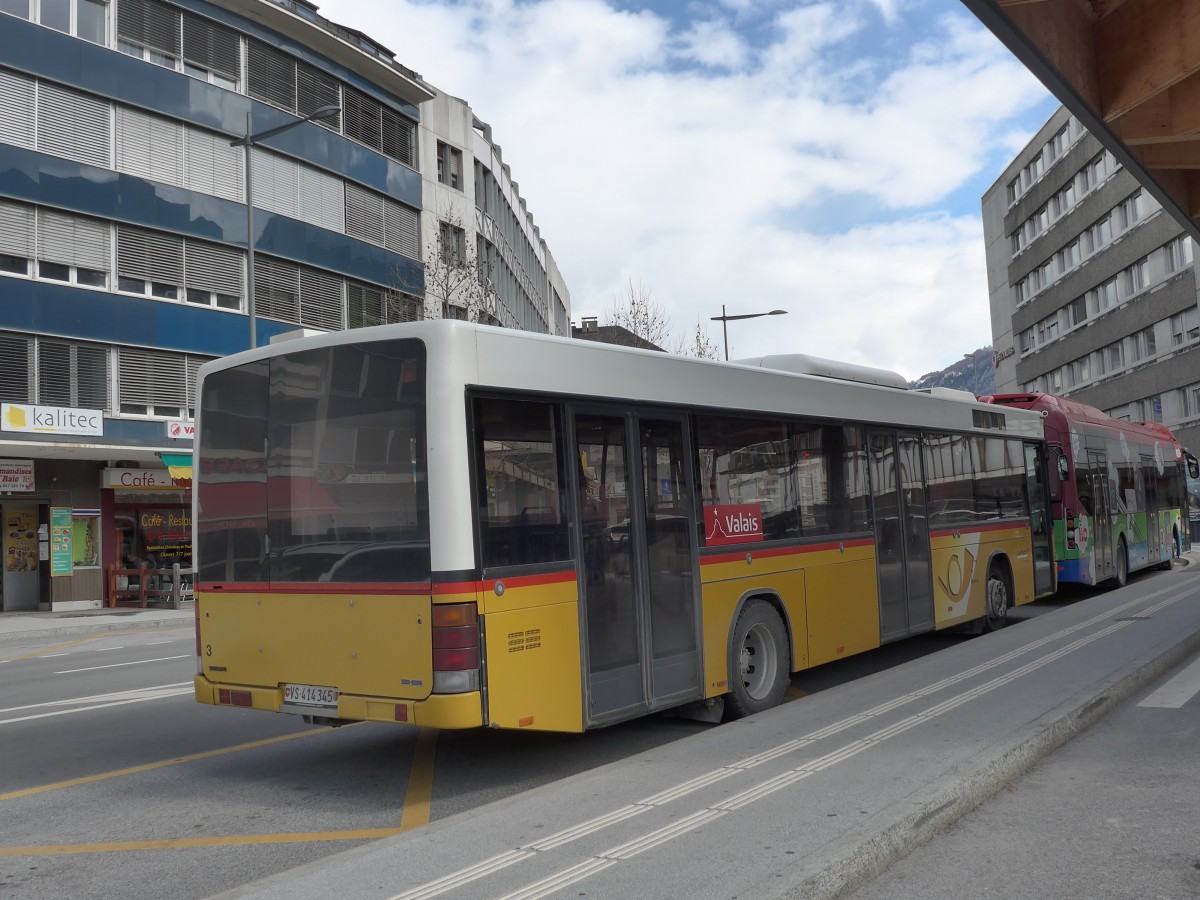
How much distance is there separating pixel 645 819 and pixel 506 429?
2.47 m

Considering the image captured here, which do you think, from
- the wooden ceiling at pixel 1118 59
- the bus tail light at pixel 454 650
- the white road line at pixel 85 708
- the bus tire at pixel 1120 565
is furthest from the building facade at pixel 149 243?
the bus tail light at pixel 454 650

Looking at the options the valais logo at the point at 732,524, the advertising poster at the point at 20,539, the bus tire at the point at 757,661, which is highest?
the advertising poster at the point at 20,539

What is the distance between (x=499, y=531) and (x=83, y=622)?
18895 millimetres

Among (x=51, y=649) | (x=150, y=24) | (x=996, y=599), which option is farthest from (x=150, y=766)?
(x=150, y=24)

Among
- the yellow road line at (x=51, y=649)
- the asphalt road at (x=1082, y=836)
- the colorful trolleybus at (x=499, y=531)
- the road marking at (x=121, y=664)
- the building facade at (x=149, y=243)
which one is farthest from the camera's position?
the building facade at (x=149, y=243)

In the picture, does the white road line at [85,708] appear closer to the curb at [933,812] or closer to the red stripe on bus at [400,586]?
the red stripe on bus at [400,586]

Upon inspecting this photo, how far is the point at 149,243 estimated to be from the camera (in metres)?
27.6

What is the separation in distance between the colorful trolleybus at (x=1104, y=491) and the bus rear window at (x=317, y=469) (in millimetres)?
12067

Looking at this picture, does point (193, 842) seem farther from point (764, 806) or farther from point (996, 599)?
point (996, 599)

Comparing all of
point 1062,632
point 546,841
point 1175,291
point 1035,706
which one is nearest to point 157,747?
point 546,841

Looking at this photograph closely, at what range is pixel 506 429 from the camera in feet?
21.4

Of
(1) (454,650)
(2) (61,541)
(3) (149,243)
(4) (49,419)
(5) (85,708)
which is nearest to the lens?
(1) (454,650)

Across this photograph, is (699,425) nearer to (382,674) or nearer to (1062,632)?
(382,674)

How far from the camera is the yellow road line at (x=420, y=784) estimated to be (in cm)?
600
